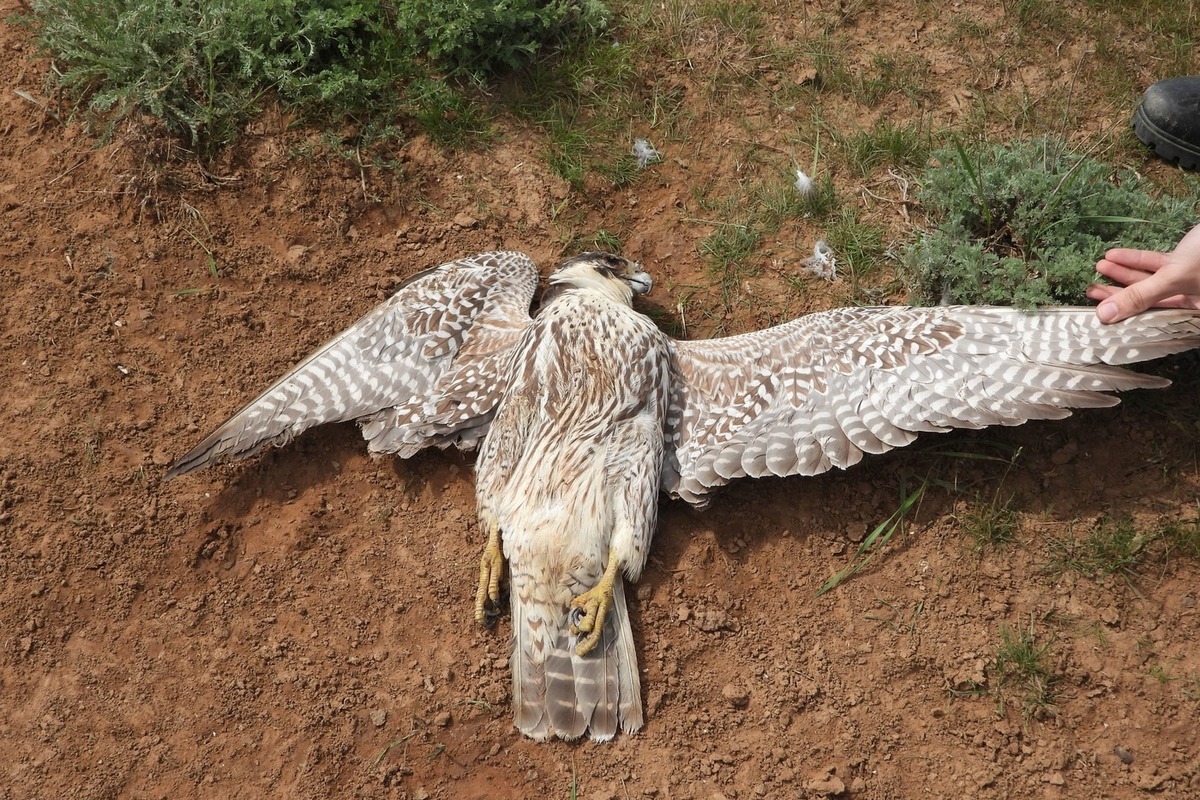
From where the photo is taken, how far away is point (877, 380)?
3.78 meters

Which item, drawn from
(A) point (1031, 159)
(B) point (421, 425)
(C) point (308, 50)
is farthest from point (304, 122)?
(A) point (1031, 159)

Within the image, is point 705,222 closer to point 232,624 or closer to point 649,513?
point 649,513

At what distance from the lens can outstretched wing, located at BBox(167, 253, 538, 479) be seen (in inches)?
160

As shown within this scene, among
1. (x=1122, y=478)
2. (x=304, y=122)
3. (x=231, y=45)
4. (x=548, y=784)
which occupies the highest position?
(x=231, y=45)

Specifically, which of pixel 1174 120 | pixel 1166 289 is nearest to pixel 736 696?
A: pixel 1166 289

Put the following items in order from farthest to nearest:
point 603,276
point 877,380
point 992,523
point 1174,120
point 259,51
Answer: point 259,51 → point 1174,120 → point 603,276 → point 992,523 → point 877,380

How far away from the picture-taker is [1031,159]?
4531 millimetres

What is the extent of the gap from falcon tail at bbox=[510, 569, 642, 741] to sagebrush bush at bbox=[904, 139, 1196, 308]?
2.40 meters

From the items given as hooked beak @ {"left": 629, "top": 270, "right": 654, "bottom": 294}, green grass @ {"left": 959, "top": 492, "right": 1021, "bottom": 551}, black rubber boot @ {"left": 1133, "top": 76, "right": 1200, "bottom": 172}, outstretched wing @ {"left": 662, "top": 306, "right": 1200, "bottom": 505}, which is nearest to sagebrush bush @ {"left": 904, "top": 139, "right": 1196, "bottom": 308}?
black rubber boot @ {"left": 1133, "top": 76, "right": 1200, "bottom": 172}

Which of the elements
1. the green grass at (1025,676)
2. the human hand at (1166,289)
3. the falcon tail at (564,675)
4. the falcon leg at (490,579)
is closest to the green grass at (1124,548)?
the green grass at (1025,676)

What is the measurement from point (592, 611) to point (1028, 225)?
2972 mm

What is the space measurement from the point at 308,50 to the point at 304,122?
1.46 feet

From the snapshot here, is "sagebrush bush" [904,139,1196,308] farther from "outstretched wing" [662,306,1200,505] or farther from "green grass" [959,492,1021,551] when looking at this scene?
"green grass" [959,492,1021,551]

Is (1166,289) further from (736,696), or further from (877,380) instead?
(736,696)
